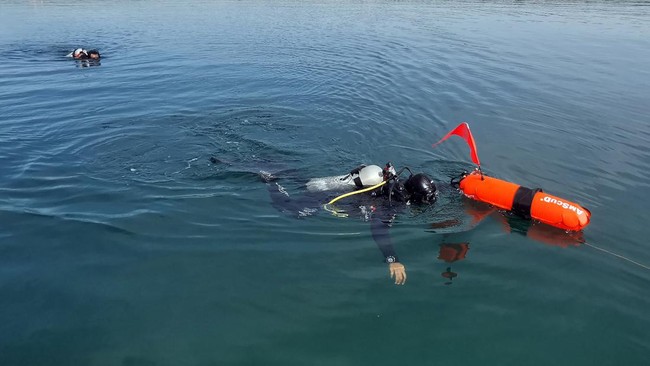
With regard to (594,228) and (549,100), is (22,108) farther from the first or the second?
(549,100)

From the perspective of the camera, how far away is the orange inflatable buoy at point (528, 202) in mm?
7297

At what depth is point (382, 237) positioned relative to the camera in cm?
695

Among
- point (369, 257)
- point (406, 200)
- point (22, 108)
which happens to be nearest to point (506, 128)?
point (406, 200)

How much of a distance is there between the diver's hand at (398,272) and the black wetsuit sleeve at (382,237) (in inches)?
3.8

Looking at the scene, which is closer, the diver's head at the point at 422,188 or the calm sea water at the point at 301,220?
the calm sea water at the point at 301,220

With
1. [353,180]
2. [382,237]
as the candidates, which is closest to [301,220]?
[353,180]

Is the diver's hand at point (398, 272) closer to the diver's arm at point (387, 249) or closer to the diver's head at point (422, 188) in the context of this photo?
the diver's arm at point (387, 249)

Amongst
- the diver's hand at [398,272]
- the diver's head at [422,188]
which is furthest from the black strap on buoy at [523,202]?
the diver's hand at [398,272]

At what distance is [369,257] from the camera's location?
22.6 ft

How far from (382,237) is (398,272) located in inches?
27.9

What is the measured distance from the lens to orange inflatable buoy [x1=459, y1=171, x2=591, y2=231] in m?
7.30

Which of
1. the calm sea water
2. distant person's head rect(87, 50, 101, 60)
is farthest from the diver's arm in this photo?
distant person's head rect(87, 50, 101, 60)

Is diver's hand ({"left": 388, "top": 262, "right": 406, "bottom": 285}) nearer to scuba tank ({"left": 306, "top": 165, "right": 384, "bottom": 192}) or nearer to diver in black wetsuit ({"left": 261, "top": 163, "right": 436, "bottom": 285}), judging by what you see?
diver in black wetsuit ({"left": 261, "top": 163, "right": 436, "bottom": 285})

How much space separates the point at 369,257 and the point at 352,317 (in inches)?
54.3
